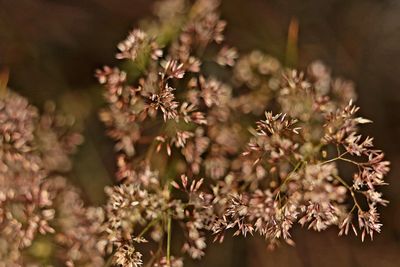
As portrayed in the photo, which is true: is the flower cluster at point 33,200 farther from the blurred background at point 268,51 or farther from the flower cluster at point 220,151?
the blurred background at point 268,51

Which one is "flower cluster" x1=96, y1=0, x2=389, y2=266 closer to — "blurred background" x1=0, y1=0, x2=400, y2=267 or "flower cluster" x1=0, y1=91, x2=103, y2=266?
"flower cluster" x1=0, y1=91, x2=103, y2=266

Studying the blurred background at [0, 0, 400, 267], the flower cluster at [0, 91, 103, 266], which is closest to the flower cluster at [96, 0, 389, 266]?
the flower cluster at [0, 91, 103, 266]

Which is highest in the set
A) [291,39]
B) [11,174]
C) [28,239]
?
[291,39]

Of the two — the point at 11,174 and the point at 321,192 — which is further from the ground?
the point at 11,174

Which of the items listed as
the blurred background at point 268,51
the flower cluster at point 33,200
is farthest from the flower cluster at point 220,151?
the blurred background at point 268,51

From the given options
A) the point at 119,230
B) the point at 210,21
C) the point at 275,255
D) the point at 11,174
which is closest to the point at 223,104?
the point at 210,21

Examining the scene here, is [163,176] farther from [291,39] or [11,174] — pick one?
[291,39]
